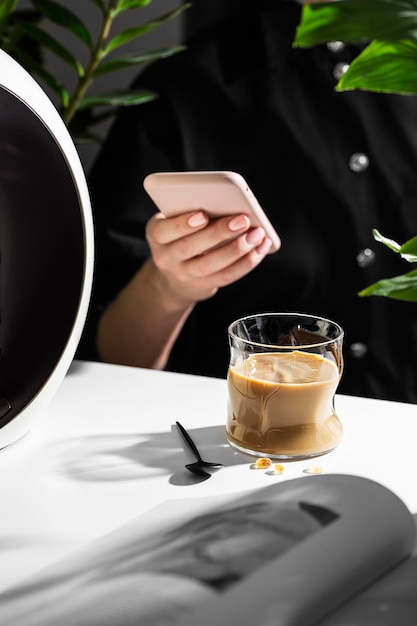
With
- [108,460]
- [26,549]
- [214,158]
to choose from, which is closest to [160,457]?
[108,460]

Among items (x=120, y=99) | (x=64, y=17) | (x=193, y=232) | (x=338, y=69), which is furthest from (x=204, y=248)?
(x=338, y=69)

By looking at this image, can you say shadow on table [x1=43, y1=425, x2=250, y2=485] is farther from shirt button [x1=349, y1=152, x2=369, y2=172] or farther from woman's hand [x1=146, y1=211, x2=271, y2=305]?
shirt button [x1=349, y1=152, x2=369, y2=172]

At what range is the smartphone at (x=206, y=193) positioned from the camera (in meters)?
0.69

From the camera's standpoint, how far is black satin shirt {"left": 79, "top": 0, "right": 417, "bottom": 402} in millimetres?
1137

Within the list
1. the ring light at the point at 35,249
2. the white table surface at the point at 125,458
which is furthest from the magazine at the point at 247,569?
the ring light at the point at 35,249

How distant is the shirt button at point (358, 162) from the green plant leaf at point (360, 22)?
0.74 metres

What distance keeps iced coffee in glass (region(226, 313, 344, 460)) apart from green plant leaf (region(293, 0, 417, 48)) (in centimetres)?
23

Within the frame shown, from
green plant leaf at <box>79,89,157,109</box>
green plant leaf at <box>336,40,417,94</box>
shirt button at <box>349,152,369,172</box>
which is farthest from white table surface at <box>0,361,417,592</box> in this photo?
shirt button at <box>349,152,369,172</box>

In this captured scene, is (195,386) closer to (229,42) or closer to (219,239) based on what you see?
(219,239)

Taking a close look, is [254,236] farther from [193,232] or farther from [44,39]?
[44,39]

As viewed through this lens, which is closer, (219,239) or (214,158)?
(219,239)

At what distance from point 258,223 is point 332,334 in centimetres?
18

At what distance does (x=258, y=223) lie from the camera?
2.52ft

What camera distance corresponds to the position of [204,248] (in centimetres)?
81
